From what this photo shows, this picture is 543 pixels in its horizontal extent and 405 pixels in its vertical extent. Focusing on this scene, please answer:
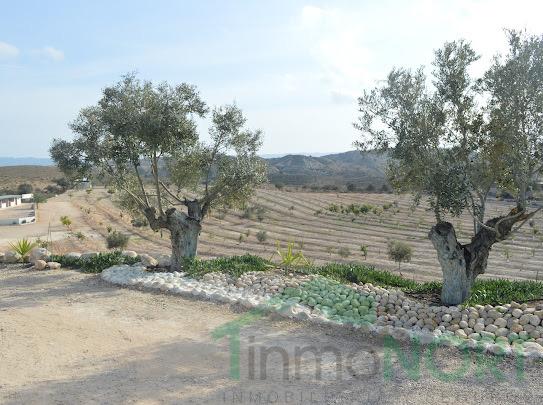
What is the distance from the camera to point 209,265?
536 inches

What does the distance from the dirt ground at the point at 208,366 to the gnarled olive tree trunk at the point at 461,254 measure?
9.09 ft

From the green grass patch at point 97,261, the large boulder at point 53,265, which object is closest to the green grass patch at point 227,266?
the green grass patch at point 97,261

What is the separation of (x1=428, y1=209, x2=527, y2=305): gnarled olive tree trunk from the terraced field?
10866 millimetres

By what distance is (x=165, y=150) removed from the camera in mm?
13344

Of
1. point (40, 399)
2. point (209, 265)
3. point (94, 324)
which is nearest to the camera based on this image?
point (40, 399)

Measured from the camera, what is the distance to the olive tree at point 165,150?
12.9 m

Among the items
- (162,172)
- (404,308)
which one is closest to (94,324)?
(404,308)

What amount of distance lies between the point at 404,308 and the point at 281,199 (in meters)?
42.2

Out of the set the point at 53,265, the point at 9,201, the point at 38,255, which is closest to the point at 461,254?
the point at 53,265

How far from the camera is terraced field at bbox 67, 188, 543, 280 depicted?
2510 centimetres

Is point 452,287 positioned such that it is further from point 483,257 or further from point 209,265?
point 209,265

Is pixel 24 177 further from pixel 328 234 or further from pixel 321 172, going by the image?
pixel 328 234

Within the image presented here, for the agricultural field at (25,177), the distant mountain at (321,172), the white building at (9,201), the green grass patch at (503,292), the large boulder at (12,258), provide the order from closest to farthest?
the green grass patch at (503,292) < the large boulder at (12,258) < the white building at (9,201) < the agricultural field at (25,177) < the distant mountain at (321,172)

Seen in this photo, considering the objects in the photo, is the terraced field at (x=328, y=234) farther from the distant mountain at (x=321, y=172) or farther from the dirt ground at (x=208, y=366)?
the distant mountain at (x=321, y=172)
